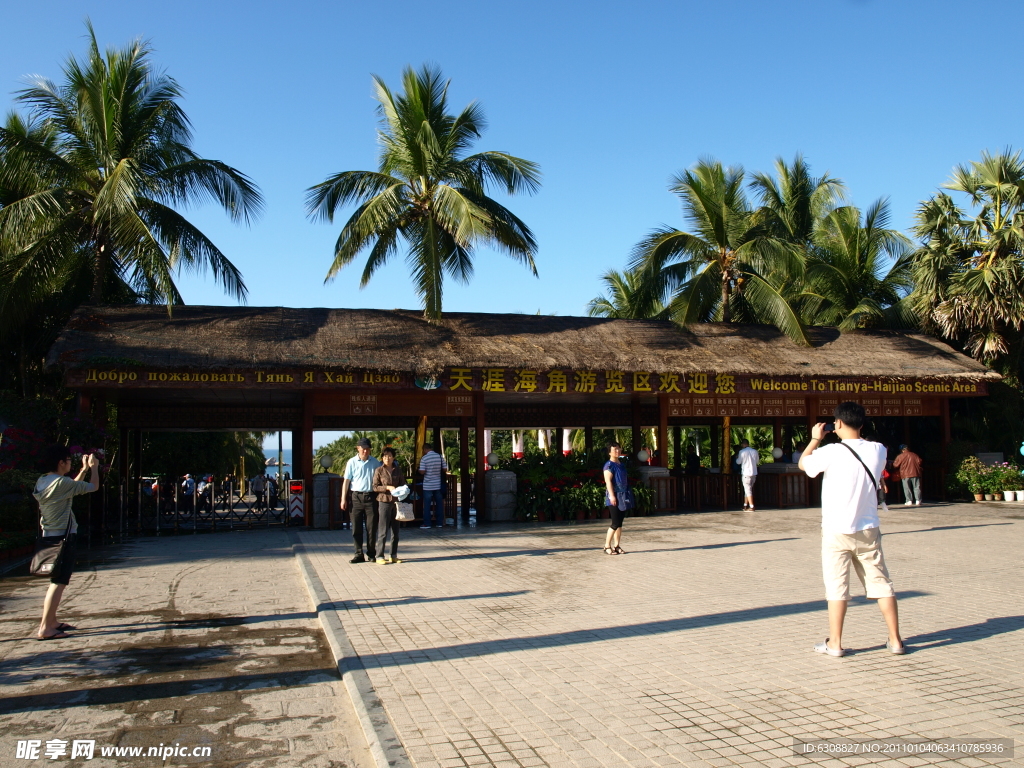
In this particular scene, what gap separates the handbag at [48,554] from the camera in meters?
6.78

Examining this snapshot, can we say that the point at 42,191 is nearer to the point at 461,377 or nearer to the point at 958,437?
the point at 461,377

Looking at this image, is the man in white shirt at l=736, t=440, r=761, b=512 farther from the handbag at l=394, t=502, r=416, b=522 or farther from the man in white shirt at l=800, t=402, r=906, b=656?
the man in white shirt at l=800, t=402, r=906, b=656

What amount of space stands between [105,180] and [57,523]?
42.4 ft

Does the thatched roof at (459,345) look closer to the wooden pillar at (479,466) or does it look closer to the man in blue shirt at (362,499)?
the wooden pillar at (479,466)

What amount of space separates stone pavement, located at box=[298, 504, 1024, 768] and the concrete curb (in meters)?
0.07

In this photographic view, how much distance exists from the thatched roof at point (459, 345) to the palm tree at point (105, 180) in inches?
52.3

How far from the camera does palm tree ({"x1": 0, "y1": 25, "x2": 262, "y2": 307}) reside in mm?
15812

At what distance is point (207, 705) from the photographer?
196 inches

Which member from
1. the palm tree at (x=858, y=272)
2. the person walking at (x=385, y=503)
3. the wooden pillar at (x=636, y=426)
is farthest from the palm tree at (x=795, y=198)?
the person walking at (x=385, y=503)

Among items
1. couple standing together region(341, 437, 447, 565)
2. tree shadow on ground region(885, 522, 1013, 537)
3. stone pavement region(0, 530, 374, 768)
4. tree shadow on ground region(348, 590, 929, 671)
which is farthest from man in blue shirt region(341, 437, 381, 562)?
tree shadow on ground region(885, 522, 1013, 537)

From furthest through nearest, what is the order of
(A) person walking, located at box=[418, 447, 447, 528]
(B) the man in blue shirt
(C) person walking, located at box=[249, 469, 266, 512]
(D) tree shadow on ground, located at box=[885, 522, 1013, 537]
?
1. (C) person walking, located at box=[249, 469, 266, 512]
2. (A) person walking, located at box=[418, 447, 447, 528]
3. (D) tree shadow on ground, located at box=[885, 522, 1013, 537]
4. (B) the man in blue shirt

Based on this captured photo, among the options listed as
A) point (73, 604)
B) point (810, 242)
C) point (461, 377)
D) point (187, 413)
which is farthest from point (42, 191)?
point (810, 242)

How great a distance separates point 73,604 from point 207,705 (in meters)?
4.07

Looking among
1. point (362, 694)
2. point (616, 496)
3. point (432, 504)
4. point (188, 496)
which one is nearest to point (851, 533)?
point (362, 694)
